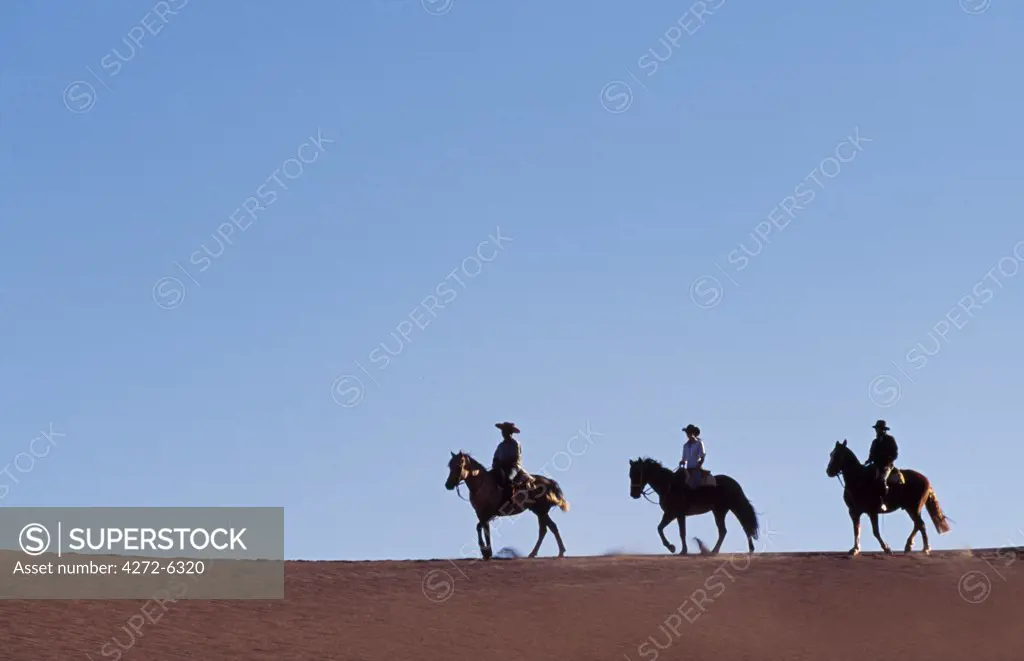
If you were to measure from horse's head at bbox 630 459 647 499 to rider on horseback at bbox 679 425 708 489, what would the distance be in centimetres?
76

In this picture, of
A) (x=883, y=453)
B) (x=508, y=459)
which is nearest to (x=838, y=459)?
(x=883, y=453)

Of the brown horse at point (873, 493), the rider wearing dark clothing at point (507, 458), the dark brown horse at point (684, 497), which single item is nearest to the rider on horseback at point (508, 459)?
the rider wearing dark clothing at point (507, 458)

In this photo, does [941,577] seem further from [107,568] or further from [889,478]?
[107,568]

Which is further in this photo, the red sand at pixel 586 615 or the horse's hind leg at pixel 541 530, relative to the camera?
the horse's hind leg at pixel 541 530

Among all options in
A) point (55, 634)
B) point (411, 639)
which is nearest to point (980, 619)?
point (411, 639)

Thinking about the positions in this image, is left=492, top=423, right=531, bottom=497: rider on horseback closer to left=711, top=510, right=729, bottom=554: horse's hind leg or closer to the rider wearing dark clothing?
the rider wearing dark clothing

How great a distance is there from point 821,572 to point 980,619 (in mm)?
3070

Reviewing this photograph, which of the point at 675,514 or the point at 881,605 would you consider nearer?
the point at 881,605

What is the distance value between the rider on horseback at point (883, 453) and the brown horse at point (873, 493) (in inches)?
4.7

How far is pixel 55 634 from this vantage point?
1090 inches

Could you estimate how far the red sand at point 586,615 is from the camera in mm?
27672

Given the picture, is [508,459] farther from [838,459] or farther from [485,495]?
[838,459]

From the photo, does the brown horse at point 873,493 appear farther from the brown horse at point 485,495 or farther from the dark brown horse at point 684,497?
the brown horse at point 485,495

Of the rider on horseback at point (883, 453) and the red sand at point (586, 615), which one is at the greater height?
the rider on horseback at point (883, 453)
